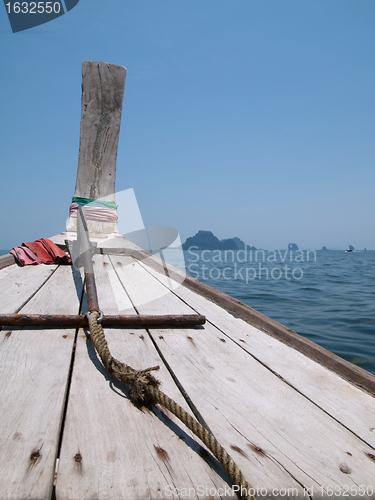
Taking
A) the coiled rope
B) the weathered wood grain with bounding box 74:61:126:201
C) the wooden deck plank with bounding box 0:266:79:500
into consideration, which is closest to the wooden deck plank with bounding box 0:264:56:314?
the wooden deck plank with bounding box 0:266:79:500

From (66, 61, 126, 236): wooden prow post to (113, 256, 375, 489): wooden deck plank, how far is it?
9.58 feet

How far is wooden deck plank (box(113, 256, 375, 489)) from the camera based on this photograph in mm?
793

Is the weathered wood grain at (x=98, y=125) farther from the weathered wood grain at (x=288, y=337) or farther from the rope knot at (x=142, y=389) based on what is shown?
the rope knot at (x=142, y=389)

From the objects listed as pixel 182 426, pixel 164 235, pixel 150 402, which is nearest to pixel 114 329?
pixel 150 402

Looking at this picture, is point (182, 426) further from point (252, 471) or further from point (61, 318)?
point (61, 318)

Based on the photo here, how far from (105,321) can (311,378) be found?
97 cm

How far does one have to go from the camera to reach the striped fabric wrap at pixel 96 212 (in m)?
3.84

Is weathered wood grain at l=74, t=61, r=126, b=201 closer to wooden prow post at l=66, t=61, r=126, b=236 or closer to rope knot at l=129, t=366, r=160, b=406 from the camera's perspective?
wooden prow post at l=66, t=61, r=126, b=236

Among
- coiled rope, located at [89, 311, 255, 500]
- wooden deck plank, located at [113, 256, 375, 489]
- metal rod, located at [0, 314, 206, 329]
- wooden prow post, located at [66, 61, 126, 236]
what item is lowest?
wooden deck plank, located at [113, 256, 375, 489]

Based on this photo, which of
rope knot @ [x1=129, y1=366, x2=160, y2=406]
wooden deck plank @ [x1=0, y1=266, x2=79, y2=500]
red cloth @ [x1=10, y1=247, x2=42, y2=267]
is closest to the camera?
wooden deck plank @ [x1=0, y1=266, x2=79, y2=500]

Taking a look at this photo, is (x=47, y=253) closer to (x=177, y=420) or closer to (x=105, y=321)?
(x=105, y=321)

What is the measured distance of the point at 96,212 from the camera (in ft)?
12.7

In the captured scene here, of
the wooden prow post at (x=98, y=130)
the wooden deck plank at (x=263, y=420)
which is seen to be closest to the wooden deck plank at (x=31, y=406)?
the wooden deck plank at (x=263, y=420)

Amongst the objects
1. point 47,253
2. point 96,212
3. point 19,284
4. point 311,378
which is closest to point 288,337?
point 311,378
